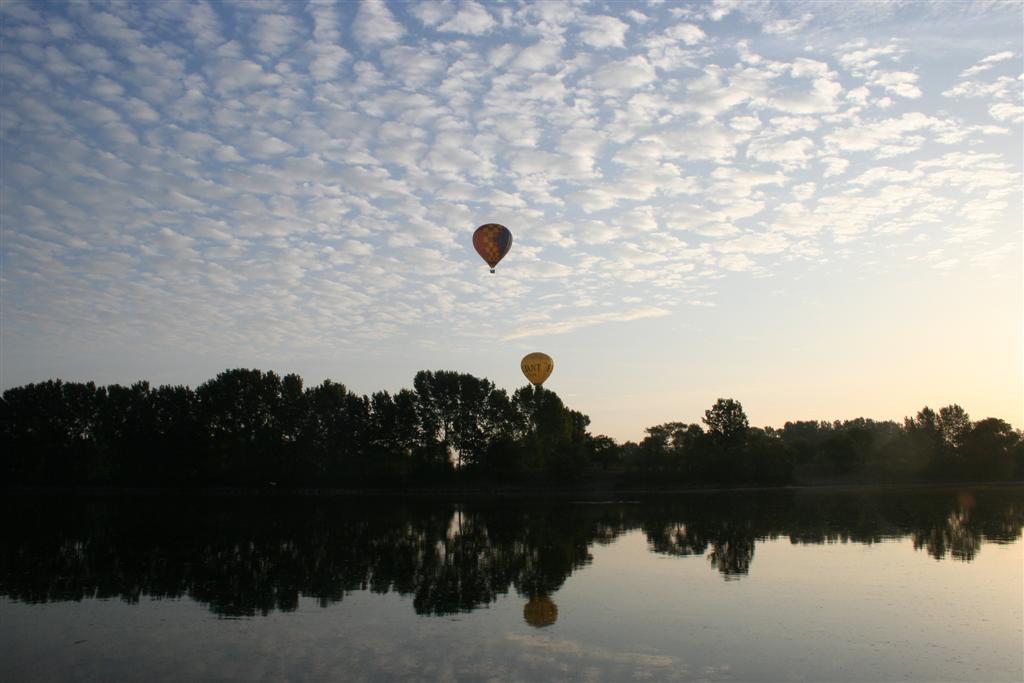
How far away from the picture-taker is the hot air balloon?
118ft

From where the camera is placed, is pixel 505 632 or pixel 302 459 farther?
pixel 302 459

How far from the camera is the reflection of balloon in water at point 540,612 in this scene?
582 inches

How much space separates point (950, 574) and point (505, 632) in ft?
40.9

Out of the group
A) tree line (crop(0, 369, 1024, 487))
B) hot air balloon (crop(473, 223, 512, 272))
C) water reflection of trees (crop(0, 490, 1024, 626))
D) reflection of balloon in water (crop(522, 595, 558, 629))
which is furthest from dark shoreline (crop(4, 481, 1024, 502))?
reflection of balloon in water (crop(522, 595, 558, 629))

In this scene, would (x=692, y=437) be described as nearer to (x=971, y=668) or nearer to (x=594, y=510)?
(x=594, y=510)

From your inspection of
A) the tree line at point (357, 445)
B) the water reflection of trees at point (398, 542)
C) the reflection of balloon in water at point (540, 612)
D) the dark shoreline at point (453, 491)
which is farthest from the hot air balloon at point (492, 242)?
the tree line at point (357, 445)

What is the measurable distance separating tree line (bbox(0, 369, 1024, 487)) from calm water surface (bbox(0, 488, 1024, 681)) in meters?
38.9

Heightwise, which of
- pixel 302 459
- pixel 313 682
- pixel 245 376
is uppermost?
pixel 245 376

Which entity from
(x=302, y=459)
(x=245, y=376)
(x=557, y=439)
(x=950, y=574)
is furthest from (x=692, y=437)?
(x=950, y=574)

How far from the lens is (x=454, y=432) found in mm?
77625

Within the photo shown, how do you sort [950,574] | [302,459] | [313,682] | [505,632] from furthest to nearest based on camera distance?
[302,459], [950,574], [505,632], [313,682]

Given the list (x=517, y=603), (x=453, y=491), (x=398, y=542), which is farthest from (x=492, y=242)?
(x=453, y=491)

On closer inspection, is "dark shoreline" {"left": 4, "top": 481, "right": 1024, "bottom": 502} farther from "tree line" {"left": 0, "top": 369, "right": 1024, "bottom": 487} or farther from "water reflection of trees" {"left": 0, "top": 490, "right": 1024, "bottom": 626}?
"water reflection of trees" {"left": 0, "top": 490, "right": 1024, "bottom": 626}

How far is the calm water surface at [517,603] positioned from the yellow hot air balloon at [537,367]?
55.2 ft
